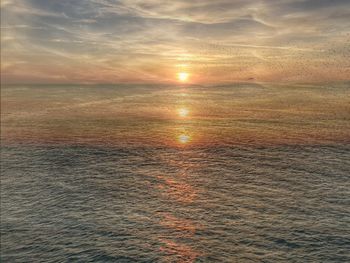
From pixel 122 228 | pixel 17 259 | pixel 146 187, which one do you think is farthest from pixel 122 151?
pixel 17 259

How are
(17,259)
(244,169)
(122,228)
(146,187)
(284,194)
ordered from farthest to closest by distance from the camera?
(244,169) → (146,187) → (284,194) → (122,228) → (17,259)

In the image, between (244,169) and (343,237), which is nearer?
(343,237)

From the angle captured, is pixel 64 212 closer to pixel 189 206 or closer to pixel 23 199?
pixel 23 199

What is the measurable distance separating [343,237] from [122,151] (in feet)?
318

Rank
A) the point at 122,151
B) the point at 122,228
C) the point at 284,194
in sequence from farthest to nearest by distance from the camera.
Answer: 1. the point at 122,151
2. the point at 284,194
3. the point at 122,228

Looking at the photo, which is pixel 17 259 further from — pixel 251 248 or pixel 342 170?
pixel 342 170

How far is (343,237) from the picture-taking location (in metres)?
74.1

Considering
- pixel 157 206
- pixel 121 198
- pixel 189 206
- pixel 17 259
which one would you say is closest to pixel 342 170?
pixel 189 206

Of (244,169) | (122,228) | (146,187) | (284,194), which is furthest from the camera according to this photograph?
(244,169)

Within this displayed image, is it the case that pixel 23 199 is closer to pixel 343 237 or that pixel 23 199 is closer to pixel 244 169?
pixel 244 169

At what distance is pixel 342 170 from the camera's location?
4498 inches

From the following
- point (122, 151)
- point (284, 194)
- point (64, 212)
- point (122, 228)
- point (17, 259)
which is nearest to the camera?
point (17, 259)

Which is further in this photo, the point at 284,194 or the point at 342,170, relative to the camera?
the point at 342,170

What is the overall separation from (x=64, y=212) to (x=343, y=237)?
66.8 meters
